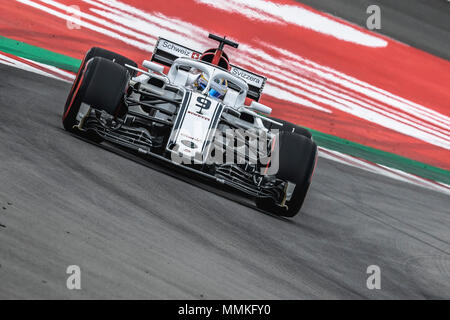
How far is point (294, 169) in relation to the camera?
23.1 feet

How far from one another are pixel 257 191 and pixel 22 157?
2360mm

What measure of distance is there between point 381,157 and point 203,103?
6.19 meters

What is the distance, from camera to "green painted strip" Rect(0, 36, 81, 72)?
11672 millimetres

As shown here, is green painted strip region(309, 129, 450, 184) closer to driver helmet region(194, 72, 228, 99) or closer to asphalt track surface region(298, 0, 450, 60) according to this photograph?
asphalt track surface region(298, 0, 450, 60)

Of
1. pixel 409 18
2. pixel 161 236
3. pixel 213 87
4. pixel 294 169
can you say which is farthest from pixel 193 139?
pixel 409 18

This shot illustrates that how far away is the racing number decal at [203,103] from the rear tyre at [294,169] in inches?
32.9

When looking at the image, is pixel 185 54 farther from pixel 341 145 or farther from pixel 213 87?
pixel 341 145

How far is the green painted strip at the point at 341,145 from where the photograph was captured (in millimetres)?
11766

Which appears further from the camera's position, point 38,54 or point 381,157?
point 381,157

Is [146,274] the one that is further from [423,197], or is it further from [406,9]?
[406,9]

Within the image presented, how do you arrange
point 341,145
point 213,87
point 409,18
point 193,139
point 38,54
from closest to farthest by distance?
point 193,139 < point 213,87 < point 38,54 < point 341,145 < point 409,18

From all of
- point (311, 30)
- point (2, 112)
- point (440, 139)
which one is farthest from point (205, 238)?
point (311, 30)

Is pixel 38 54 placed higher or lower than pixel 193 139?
higher

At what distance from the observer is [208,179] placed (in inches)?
271
